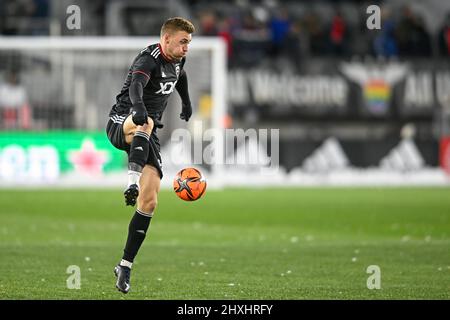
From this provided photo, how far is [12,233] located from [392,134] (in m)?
16.0

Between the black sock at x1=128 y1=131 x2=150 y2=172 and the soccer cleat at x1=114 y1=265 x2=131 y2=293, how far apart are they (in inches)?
33.2

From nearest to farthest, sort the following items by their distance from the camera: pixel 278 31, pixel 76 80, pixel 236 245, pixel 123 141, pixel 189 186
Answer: pixel 123 141
pixel 189 186
pixel 236 245
pixel 76 80
pixel 278 31

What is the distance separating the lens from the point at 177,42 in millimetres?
8867

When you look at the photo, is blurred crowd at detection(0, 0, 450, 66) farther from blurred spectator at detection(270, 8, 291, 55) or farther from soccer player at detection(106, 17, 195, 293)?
soccer player at detection(106, 17, 195, 293)

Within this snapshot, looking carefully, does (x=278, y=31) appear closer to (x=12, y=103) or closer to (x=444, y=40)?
(x=444, y=40)

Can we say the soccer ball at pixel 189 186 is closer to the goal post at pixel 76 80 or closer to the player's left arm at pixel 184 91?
the player's left arm at pixel 184 91

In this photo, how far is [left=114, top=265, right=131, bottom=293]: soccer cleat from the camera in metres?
8.39

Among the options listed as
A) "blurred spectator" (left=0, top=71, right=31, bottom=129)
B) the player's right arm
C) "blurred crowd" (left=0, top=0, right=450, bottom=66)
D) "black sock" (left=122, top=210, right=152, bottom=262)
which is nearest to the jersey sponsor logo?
the player's right arm

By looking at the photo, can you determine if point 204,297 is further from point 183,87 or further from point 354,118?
point 354,118

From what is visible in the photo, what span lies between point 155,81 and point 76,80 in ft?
45.9

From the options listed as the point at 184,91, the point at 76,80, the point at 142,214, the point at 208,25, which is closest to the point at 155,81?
the point at 184,91

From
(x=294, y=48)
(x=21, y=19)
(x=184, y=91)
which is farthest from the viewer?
(x=294, y=48)

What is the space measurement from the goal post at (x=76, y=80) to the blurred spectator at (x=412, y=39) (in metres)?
7.77

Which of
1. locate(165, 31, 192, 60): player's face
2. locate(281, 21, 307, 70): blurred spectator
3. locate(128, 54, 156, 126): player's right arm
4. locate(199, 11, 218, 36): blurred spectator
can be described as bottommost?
locate(128, 54, 156, 126): player's right arm
